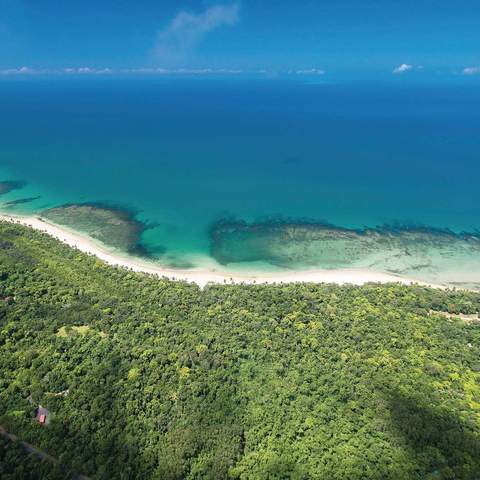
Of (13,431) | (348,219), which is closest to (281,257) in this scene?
(348,219)

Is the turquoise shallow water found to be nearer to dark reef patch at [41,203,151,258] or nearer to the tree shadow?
dark reef patch at [41,203,151,258]

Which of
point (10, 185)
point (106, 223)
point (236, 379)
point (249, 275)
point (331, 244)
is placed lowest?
point (331, 244)

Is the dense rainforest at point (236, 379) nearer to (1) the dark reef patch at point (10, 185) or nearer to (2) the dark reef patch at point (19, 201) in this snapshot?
(2) the dark reef patch at point (19, 201)

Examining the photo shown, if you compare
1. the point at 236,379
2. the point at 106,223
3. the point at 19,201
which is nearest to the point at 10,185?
the point at 19,201

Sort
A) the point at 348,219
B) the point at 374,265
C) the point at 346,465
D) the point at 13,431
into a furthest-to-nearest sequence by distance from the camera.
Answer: the point at 348,219 → the point at 374,265 → the point at 13,431 → the point at 346,465

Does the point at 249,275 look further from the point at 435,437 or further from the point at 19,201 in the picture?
the point at 19,201

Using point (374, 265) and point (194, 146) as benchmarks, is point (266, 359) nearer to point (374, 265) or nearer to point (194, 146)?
point (374, 265)
